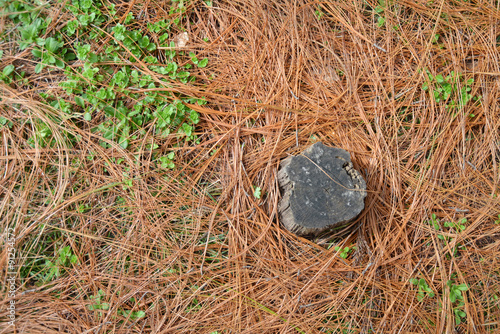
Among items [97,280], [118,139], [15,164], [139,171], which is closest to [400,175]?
[139,171]

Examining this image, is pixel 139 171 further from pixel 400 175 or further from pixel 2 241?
pixel 400 175

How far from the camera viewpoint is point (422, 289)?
2.18 metres

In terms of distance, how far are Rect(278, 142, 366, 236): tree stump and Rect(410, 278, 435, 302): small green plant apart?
0.70 meters

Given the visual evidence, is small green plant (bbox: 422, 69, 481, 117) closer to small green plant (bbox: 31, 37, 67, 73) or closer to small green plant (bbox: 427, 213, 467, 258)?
small green plant (bbox: 427, 213, 467, 258)

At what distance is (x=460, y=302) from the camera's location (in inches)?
87.4

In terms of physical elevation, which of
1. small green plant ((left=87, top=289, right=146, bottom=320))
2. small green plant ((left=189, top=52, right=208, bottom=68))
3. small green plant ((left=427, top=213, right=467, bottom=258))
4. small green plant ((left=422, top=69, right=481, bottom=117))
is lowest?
small green plant ((left=87, top=289, right=146, bottom=320))

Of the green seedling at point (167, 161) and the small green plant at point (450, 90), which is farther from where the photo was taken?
Result: the small green plant at point (450, 90)

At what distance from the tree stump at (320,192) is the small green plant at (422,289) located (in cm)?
70

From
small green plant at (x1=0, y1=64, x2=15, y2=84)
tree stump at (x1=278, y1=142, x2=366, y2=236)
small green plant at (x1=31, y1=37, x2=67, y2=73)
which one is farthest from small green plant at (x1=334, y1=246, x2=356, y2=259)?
small green plant at (x1=0, y1=64, x2=15, y2=84)

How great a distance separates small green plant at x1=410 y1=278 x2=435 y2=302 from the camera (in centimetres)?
216

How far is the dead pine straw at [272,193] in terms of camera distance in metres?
2.06

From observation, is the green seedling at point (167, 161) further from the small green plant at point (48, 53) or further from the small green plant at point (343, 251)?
the small green plant at point (343, 251)

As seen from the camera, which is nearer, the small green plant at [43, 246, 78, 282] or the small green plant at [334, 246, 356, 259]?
the small green plant at [43, 246, 78, 282]

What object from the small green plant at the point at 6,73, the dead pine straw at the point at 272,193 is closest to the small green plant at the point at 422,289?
the dead pine straw at the point at 272,193
